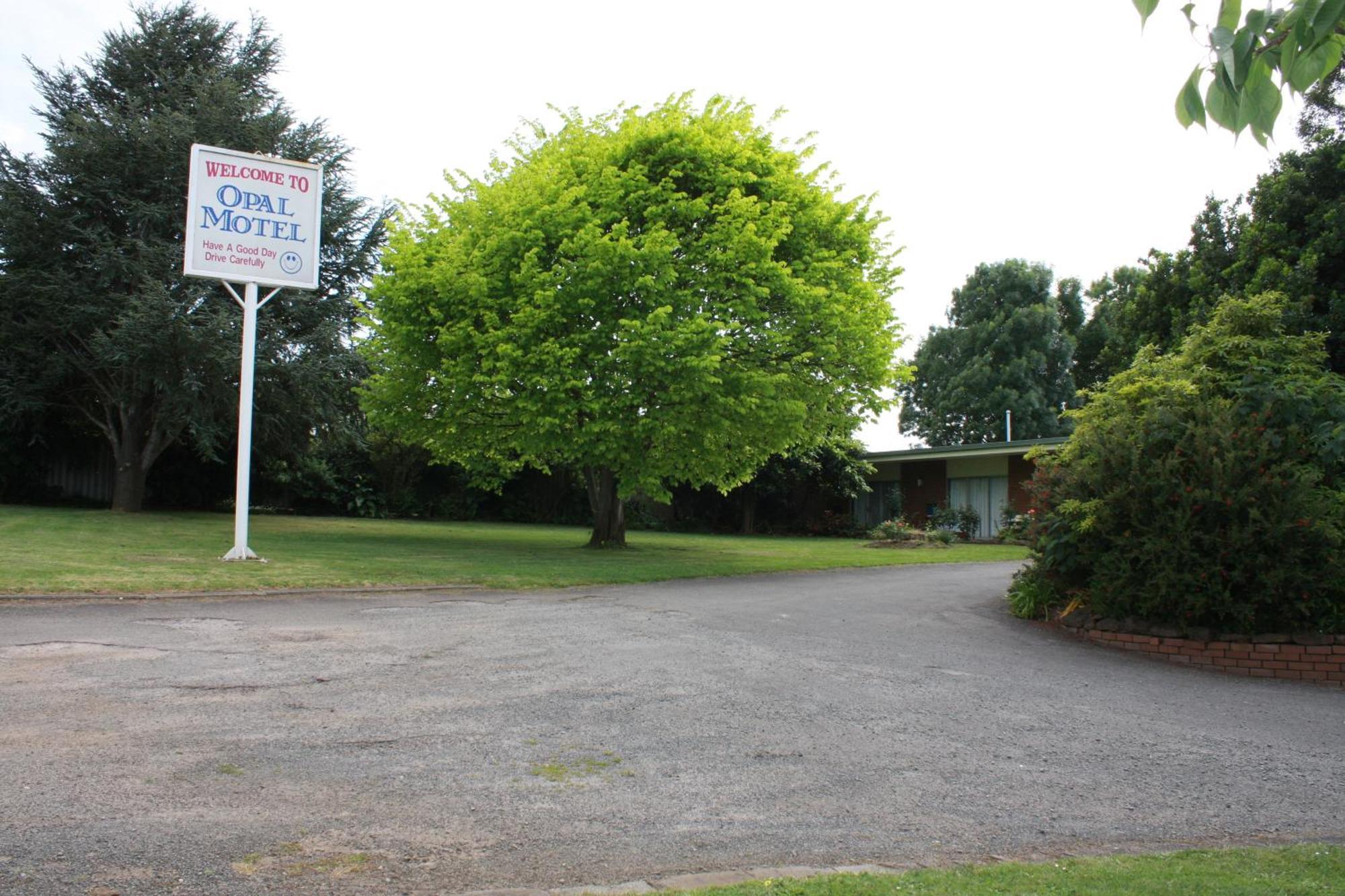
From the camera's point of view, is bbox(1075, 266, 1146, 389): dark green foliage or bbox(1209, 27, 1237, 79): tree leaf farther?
bbox(1075, 266, 1146, 389): dark green foliage

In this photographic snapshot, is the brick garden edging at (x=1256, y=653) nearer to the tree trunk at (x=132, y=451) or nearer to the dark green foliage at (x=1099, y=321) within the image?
the tree trunk at (x=132, y=451)

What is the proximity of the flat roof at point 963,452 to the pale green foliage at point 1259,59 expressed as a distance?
25.3 metres

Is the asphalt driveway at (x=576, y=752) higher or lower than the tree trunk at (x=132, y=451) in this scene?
lower

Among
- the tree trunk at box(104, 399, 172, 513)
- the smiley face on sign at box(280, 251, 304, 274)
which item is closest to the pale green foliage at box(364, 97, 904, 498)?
the smiley face on sign at box(280, 251, 304, 274)

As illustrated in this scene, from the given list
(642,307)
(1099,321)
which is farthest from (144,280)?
(1099,321)

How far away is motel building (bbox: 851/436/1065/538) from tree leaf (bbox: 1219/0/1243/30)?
89.1ft

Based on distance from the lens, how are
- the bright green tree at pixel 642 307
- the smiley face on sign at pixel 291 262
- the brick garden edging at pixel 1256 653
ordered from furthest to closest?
the bright green tree at pixel 642 307 < the smiley face on sign at pixel 291 262 < the brick garden edging at pixel 1256 653

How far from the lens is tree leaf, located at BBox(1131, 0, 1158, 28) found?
96.4 inches

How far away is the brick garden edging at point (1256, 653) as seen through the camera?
9.14 metres

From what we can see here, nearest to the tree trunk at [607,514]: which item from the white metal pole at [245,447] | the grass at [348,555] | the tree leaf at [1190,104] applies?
the grass at [348,555]

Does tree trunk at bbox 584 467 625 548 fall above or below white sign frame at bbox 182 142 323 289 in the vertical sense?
below

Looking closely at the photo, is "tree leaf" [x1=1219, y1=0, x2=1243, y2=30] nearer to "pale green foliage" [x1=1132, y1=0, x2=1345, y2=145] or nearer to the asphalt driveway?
"pale green foliage" [x1=1132, y1=0, x2=1345, y2=145]

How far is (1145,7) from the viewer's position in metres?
2.45

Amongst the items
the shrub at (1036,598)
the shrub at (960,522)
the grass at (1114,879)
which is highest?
the shrub at (960,522)
